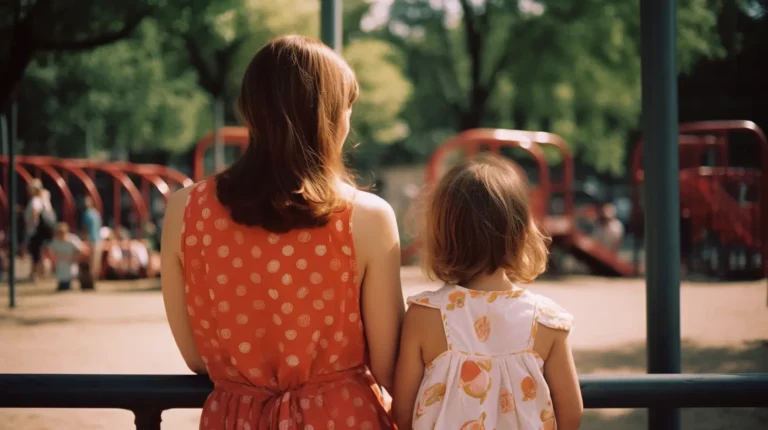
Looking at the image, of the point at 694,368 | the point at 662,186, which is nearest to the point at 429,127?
the point at 694,368

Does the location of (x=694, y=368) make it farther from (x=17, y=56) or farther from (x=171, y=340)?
(x=17, y=56)

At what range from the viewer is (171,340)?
8.02 meters

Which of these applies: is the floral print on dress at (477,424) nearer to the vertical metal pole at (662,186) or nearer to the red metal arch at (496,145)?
the vertical metal pole at (662,186)

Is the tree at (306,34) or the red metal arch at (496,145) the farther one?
the tree at (306,34)

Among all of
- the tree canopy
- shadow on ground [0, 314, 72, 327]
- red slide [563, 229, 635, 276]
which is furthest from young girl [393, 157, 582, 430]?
red slide [563, 229, 635, 276]

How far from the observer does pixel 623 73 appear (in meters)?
21.4

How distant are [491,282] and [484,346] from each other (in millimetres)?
148

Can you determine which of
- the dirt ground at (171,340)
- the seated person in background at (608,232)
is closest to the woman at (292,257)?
the dirt ground at (171,340)

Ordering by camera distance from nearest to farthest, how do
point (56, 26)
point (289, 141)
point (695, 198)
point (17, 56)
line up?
point (289, 141) → point (17, 56) → point (56, 26) → point (695, 198)

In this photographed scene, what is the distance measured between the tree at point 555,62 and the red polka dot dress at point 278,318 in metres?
13.5

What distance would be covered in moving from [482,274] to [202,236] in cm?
61

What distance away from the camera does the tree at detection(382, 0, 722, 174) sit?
67.5 ft

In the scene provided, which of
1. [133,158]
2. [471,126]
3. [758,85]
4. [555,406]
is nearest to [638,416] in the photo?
[555,406]

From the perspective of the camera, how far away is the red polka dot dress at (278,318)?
1688mm
